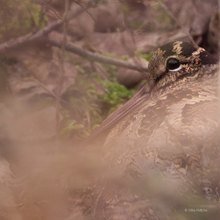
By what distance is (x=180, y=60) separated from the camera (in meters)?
3.21

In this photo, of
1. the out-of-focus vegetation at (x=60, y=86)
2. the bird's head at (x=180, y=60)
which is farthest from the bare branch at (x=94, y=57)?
the bird's head at (x=180, y=60)

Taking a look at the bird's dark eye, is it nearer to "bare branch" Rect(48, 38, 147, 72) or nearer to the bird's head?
the bird's head

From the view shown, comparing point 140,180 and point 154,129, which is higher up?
point 154,129

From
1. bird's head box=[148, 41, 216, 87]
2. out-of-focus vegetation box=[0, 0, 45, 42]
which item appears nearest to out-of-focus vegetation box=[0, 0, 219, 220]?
out-of-focus vegetation box=[0, 0, 45, 42]

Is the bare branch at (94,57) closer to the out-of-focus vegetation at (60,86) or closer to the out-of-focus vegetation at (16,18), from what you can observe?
the out-of-focus vegetation at (60,86)

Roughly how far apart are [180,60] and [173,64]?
6 cm

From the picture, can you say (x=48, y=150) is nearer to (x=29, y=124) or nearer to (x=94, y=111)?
(x=29, y=124)

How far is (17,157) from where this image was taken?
10.7ft

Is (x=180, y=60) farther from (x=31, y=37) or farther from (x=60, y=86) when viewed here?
(x=31, y=37)

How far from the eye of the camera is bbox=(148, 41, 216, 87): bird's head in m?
3.19

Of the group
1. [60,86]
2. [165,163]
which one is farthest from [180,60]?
[165,163]

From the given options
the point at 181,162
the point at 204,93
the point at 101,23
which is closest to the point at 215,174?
the point at 181,162

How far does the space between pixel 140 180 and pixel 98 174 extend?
32 centimetres

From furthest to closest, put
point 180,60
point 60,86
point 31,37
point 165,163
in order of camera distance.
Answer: point 31,37
point 60,86
point 180,60
point 165,163
